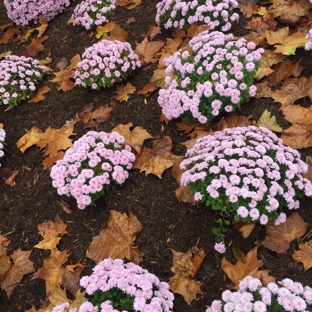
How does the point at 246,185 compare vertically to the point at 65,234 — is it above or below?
above

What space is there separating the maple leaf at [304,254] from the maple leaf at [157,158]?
134 cm

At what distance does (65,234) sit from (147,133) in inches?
51.0

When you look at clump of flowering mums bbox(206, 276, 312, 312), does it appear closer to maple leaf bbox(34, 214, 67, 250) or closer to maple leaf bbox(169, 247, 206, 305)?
maple leaf bbox(169, 247, 206, 305)

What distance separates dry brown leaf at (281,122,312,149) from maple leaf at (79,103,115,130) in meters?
1.99

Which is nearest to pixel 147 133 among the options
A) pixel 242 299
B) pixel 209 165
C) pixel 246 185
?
pixel 209 165

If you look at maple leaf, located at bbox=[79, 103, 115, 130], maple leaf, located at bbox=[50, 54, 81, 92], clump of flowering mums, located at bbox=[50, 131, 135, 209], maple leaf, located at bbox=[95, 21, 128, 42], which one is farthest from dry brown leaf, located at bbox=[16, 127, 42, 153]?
maple leaf, located at bbox=[95, 21, 128, 42]

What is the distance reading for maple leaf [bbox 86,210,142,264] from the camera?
3057 mm

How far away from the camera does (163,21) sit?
4.91 m

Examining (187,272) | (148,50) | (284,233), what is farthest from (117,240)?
(148,50)

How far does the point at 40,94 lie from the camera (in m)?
4.88

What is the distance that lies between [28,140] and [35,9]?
3.08 m

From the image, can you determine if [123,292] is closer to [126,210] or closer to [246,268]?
[246,268]

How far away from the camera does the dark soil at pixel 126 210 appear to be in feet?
9.53

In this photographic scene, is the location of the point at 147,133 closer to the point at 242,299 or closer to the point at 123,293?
the point at 123,293
